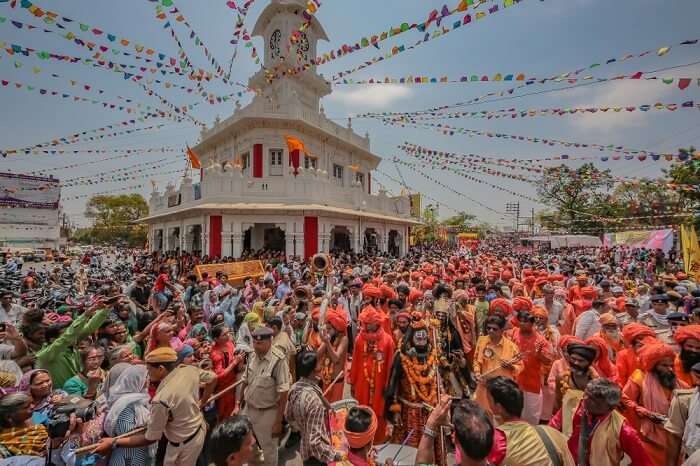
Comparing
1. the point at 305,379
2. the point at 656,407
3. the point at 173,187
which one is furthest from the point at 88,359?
the point at 173,187

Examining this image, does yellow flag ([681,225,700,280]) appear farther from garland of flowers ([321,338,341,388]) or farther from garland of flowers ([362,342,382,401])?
garland of flowers ([321,338,341,388])

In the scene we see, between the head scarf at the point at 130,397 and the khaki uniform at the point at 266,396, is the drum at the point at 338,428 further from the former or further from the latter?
the head scarf at the point at 130,397

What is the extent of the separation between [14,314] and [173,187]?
54.2 feet

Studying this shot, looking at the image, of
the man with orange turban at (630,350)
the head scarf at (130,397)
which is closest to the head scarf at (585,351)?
the man with orange turban at (630,350)

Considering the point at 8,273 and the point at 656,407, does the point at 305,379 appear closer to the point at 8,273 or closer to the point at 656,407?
the point at 656,407

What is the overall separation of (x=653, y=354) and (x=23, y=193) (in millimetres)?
60708

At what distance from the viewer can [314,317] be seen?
5.20m

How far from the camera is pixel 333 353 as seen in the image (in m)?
3.94

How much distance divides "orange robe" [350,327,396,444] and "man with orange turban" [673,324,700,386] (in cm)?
259

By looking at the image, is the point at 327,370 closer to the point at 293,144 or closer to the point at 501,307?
the point at 501,307

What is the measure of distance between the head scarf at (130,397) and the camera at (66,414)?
13 cm

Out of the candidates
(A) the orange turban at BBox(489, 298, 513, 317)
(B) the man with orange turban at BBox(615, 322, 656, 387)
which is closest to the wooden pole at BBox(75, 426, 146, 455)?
(B) the man with orange turban at BBox(615, 322, 656, 387)

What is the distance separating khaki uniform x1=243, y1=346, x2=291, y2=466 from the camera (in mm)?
3236

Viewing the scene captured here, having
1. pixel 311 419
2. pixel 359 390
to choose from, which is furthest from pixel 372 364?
pixel 311 419
